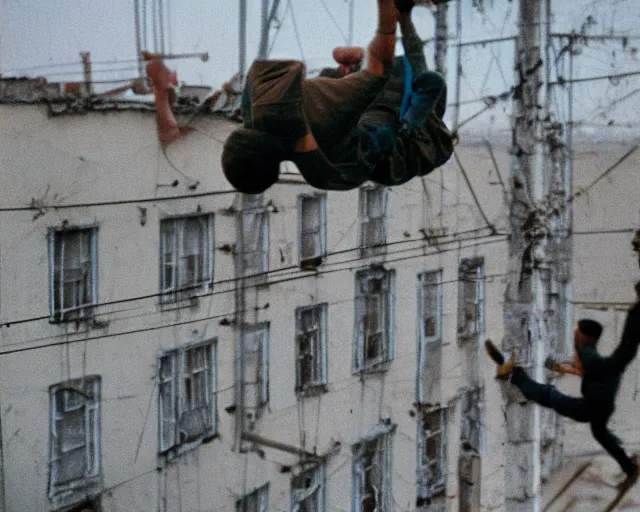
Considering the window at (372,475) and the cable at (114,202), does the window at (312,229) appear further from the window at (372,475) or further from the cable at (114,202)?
the window at (372,475)

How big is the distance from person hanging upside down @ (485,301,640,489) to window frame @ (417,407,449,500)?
43 centimetres

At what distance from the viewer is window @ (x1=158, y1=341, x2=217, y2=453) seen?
3250mm

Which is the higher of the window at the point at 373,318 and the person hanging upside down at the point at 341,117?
the person hanging upside down at the point at 341,117

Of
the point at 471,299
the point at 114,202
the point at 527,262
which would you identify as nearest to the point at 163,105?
the point at 114,202

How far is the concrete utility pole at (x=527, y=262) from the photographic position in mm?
3357

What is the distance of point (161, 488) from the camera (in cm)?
324

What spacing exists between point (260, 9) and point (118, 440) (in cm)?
174

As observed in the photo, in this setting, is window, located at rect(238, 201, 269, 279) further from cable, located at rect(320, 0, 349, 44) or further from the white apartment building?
cable, located at rect(320, 0, 349, 44)

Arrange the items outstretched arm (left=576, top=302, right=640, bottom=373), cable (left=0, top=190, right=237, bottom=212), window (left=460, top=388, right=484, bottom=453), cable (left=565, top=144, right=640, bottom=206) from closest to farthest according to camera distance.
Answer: cable (left=0, top=190, right=237, bottom=212) < outstretched arm (left=576, top=302, right=640, bottom=373) < cable (left=565, top=144, right=640, bottom=206) < window (left=460, top=388, right=484, bottom=453)

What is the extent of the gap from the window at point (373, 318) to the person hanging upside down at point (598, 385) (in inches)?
25.2

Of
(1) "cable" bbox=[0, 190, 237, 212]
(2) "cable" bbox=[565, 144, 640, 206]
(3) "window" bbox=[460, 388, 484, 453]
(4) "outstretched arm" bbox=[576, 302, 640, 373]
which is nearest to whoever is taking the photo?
(1) "cable" bbox=[0, 190, 237, 212]

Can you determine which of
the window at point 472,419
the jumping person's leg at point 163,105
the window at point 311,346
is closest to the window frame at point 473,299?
the window at point 472,419

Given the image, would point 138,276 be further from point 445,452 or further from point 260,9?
point 445,452

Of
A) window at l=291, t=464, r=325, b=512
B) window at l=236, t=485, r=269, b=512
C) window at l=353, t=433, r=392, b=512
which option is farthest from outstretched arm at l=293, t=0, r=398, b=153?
window at l=236, t=485, r=269, b=512
